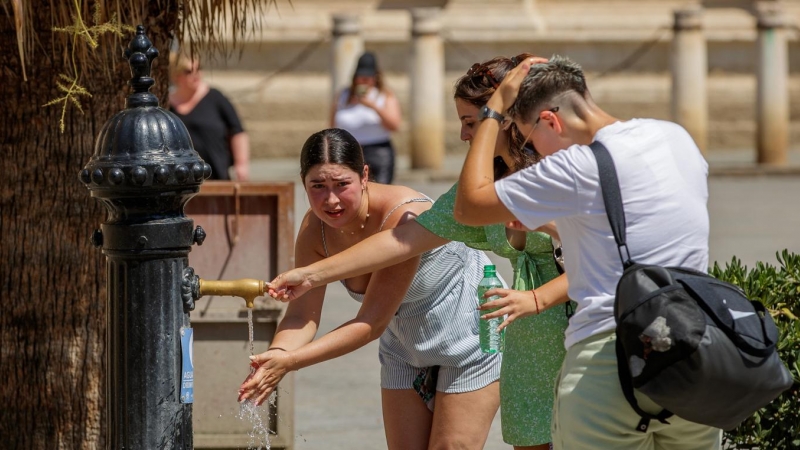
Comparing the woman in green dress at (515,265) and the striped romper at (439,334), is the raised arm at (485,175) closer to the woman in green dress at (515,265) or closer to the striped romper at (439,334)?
the woman in green dress at (515,265)

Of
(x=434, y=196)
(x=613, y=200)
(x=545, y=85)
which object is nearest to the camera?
(x=613, y=200)

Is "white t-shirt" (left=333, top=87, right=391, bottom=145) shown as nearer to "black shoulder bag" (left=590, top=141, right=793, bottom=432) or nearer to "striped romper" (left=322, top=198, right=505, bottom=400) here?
"striped romper" (left=322, top=198, right=505, bottom=400)

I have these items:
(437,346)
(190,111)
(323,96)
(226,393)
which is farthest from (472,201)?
(323,96)

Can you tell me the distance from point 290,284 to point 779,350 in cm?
163

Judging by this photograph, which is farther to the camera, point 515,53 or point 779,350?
point 515,53

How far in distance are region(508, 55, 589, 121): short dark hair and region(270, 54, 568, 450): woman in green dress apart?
479 mm

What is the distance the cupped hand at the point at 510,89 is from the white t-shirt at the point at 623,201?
0.24m

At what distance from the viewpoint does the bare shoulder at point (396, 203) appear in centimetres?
387

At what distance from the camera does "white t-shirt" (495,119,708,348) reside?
297 centimetres

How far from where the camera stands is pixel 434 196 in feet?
46.6

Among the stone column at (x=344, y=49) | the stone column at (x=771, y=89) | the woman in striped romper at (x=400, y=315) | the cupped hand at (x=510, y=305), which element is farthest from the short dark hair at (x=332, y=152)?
the stone column at (x=771, y=89)

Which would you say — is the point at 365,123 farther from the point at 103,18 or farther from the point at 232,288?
the point at 232,288

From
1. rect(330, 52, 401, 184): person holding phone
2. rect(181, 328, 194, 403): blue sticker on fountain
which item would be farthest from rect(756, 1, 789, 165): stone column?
rect(181, 328, 194, 403): blue sticker on fountain

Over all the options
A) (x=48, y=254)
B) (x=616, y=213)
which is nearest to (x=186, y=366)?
(x=616, y=213)
